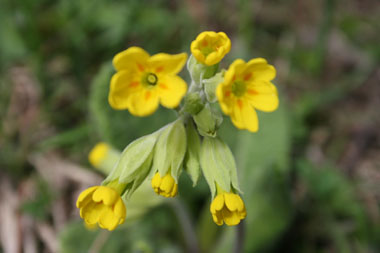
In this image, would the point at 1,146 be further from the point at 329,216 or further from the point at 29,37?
the point at 329,216

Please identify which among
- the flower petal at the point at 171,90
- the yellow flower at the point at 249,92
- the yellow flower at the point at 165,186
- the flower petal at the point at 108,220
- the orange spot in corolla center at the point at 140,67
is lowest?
the flower petal at the point at 108,220

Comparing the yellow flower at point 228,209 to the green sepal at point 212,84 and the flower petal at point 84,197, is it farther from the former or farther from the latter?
the flower petal at point 84,197

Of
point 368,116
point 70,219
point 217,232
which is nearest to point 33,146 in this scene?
point 70,219

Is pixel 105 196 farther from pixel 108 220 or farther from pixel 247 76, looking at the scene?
pixel 247 76

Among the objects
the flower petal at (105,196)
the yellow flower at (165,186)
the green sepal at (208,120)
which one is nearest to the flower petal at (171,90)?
the green sepal at (208,120)

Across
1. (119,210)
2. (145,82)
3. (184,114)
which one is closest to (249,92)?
(184,114)

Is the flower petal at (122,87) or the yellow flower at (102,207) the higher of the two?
the flower petal at (122,87)

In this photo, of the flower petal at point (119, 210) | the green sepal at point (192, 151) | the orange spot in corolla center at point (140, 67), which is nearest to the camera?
the orange spot in corolla center at point (140, 67)

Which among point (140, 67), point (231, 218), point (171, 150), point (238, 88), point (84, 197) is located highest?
point (140, 67)
